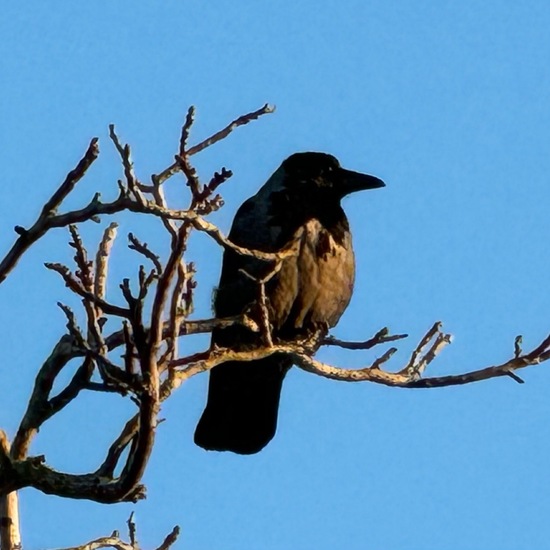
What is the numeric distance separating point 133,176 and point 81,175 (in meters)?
0.18

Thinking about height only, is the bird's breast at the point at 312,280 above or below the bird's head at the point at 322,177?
below

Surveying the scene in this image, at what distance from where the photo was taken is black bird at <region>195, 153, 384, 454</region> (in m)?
6.19

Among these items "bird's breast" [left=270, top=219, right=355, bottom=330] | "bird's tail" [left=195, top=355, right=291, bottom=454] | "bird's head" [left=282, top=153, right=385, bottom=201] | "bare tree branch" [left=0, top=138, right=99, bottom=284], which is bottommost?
"bare tree branch" [left=0, top=138, right=99, bottom=284]

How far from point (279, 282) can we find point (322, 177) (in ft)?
2.52

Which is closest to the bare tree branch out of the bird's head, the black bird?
the black bird

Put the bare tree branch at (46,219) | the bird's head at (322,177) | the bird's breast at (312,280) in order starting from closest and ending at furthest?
the bare tree branch at (46,219) < the bird's breast at (312,280) < the bird's head at (322,177)

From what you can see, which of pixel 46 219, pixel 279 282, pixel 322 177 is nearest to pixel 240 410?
pixel 279 282

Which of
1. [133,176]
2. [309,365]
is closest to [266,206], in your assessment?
[309,365]

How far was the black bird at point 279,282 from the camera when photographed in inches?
244

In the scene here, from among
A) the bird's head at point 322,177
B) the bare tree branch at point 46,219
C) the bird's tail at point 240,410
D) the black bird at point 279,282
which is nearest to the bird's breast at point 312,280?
the black bird at point 279,282

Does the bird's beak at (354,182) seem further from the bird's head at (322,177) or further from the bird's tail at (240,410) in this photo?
the bird's tail at (240,410)

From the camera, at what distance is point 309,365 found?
16.5 ft

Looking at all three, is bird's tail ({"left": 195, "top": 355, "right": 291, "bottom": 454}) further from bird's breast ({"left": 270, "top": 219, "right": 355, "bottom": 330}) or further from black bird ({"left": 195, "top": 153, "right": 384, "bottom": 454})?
bird's breast ({"left": 270, "top": 219, "right": 355, "bottom": 330})

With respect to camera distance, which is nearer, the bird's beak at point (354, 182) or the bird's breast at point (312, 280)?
the bird's breast at point (312, 280)
